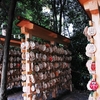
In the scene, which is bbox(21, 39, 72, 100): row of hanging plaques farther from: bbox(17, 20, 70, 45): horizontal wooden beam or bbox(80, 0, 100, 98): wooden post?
bbox(80, 0, 100, 98): wooden post

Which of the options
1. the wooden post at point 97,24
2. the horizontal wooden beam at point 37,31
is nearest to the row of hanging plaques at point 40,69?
the horizontal wooden beam at point 37,31

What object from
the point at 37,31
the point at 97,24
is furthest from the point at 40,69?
the point at 97,24

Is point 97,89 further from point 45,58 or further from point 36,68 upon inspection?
point 45,58

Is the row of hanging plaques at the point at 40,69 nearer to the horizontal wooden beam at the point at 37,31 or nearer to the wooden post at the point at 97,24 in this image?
the horizontal wooden beam at the point at 37,31

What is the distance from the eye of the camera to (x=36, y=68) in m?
4.08

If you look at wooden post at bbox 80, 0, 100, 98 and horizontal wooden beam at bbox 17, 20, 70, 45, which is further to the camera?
horizontal wooden beam at bbox 17, 20, 70, 45

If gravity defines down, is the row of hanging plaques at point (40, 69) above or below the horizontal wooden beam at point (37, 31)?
below

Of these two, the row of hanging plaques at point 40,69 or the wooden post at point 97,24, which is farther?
the row of hanging plaques at point 40,69

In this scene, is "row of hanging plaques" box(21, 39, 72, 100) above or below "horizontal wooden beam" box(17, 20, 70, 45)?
below

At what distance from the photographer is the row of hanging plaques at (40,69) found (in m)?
3.90

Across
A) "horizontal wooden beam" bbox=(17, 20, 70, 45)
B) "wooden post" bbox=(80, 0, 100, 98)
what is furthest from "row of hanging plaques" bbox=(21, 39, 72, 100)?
"wooden post" bbox=(80, 0, 100, 98)

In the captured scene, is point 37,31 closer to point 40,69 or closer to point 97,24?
point 40,69

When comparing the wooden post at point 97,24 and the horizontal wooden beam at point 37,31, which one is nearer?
the wooden post at point 97,24

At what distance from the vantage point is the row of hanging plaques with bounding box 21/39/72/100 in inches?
154
